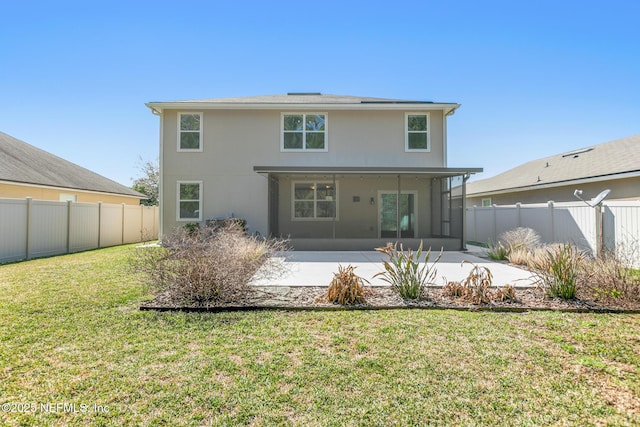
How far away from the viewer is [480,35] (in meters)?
11.6

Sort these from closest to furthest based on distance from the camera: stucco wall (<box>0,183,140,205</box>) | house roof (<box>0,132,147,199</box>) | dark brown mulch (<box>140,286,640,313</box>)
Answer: dark brown mulch (<box>140,286,640,313</box>) < stucco wall (<box>0,183,140,205</box>) < house roof (<box>0,132,147,199</box>)

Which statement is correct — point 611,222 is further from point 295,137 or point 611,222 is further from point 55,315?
point 55,315

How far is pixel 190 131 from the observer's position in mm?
13258

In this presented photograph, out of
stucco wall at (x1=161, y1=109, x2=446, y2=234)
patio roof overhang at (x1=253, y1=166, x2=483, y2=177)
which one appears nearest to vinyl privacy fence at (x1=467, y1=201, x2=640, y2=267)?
patio roof overhang at (x1=253, y1=166, x2=483, y2=177)

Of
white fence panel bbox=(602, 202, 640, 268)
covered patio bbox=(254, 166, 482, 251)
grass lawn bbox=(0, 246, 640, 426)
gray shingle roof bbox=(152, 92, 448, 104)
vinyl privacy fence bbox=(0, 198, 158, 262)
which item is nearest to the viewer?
grass lawn bbox=(0, 246, 640, 426)

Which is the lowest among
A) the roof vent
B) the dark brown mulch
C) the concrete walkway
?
the dark brown mulch

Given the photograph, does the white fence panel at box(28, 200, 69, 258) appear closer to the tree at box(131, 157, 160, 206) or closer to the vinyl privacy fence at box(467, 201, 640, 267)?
the vinyl privacy fence at box(467, 201, 640, 267)

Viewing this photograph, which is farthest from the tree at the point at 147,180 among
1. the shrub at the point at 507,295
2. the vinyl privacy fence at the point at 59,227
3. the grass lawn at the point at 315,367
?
the shrub at the point at 507,295

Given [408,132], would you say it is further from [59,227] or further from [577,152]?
[59,227]

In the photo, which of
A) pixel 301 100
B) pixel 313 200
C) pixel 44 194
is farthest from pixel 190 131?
pixel 44 194

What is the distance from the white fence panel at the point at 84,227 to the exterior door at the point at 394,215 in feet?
38.9

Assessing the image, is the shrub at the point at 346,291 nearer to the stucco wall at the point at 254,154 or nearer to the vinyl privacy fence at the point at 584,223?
the vinyl privacy fence at the point at 584,223

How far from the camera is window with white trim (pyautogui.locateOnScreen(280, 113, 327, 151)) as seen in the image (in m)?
13.4

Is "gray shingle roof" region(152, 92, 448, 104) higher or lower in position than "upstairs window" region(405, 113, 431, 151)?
higher
